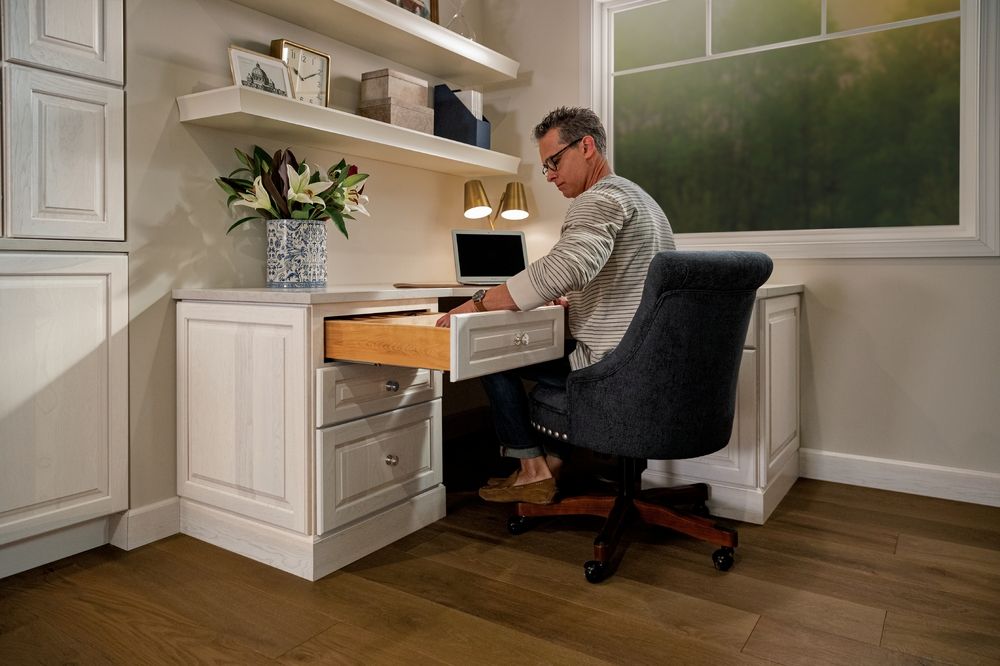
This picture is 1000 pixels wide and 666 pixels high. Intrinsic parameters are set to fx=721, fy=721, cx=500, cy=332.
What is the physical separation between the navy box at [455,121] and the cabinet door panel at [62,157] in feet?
4.45

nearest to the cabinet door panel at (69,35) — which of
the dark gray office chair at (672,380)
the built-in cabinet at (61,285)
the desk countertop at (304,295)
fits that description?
the built-in cabinet at (61,285)

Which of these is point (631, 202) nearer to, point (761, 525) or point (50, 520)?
point (761, 525)

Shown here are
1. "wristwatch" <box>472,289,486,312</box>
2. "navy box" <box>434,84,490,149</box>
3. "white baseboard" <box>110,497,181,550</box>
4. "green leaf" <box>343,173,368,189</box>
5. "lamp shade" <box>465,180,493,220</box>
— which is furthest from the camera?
"lamp shade" <box>465,180,493,220</box>

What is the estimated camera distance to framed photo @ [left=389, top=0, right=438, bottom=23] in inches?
107

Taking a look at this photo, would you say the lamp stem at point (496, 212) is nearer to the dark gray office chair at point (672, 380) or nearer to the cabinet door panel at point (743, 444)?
the cabinet door panel at point (743, 444)

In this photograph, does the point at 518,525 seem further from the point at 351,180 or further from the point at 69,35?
the point at 69,35

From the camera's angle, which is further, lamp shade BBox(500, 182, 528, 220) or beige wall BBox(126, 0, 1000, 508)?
lamp shade BBox(500, 182, 528, 220)

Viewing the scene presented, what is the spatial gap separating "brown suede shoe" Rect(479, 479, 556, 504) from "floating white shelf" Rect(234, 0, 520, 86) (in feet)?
5.39

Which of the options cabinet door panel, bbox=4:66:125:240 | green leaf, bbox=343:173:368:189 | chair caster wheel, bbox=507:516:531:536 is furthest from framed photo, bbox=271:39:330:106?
chair caster wheel, bbox=507:516:531:536

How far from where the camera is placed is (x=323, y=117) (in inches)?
87.3

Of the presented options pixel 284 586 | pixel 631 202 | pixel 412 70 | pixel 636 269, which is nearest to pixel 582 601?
pixel 284 586

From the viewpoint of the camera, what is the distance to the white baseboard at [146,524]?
6.48 feet

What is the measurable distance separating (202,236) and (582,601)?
1.49m

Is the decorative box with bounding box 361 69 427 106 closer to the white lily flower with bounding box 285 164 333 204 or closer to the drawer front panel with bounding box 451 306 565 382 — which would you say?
the white lily flower with bounding box 285 164 333 204
